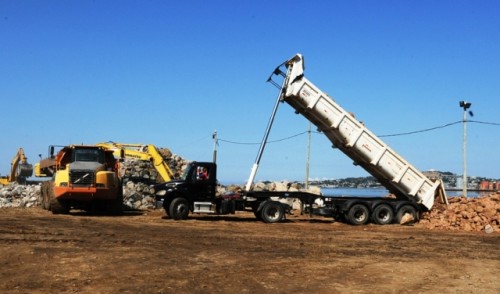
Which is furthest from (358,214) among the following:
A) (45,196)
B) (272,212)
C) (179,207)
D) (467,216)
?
(45,196)

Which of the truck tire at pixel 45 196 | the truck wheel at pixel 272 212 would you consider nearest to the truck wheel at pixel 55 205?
the truck tire at pixel 45 196

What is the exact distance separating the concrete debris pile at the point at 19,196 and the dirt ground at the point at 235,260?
11046 mm

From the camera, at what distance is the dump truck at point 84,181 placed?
21750 mm

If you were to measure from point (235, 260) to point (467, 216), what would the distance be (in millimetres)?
13475

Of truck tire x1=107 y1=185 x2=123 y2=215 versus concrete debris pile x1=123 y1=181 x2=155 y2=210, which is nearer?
truck tire x1=107 y1=185 x2=123 y2=215

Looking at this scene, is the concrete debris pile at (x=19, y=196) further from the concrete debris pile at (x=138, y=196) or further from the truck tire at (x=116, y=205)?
the truck tire at (x=116, y=205)

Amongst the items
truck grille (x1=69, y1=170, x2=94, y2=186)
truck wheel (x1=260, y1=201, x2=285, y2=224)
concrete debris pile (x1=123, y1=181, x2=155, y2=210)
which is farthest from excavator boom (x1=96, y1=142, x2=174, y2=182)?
truck wheel (x1=260, y1=201, x2=285, y2=224)

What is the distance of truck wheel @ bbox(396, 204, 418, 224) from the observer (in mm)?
21734

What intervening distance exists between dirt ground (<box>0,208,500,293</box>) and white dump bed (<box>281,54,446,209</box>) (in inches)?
140

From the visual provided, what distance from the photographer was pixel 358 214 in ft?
71.7

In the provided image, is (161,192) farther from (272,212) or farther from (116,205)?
(116,205)

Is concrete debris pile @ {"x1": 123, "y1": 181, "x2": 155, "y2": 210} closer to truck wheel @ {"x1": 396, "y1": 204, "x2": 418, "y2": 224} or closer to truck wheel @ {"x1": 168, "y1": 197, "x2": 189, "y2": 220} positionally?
truck wheel @ {"x1": 168, "y1": 197, "x2": 189, "y2": 220}

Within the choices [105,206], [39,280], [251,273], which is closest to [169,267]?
[251,273]

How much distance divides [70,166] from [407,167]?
14.3 m
